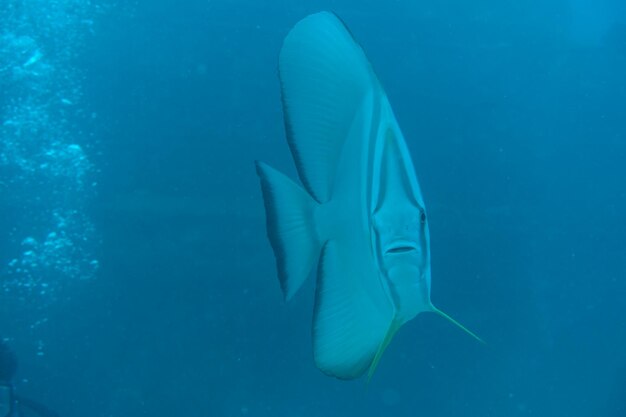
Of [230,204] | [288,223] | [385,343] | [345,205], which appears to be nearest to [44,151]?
[230,204]

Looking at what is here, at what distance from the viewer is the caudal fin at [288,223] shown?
3.06 ft

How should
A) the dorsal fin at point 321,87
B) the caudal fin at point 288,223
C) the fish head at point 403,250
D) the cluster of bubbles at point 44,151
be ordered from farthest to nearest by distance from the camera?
the cluster of bubbles at point 44,151, the caudal fin at point 288,223, the dorsal fin at point 321,87, the fish head at point 403,250

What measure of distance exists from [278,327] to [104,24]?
21.4 ft

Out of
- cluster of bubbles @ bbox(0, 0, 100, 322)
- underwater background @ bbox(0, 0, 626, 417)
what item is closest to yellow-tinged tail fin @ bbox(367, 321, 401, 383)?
underwater background @ bbox(0, 0, 626, 417)

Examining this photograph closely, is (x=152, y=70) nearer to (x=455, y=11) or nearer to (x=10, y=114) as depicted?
(x=10, y=114)

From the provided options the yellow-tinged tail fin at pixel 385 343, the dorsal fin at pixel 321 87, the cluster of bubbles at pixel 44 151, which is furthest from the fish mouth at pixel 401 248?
the cluster of bubbles at pixel 44 151

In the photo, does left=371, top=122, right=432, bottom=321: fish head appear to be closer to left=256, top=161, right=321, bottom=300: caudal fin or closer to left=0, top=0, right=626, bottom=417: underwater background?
left=256, top=161, right=321, bottom=300: caudal fin

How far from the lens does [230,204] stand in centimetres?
962

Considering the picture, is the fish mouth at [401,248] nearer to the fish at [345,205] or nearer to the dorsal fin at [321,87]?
the fish at [345,205]

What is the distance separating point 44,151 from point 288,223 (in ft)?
33.4

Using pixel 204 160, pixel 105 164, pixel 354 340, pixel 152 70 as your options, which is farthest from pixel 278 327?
pixel 354 340

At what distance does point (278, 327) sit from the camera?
9.93 meters

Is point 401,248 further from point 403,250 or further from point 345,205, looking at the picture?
point 345,205

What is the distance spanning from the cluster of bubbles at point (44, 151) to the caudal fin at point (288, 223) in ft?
31.1
